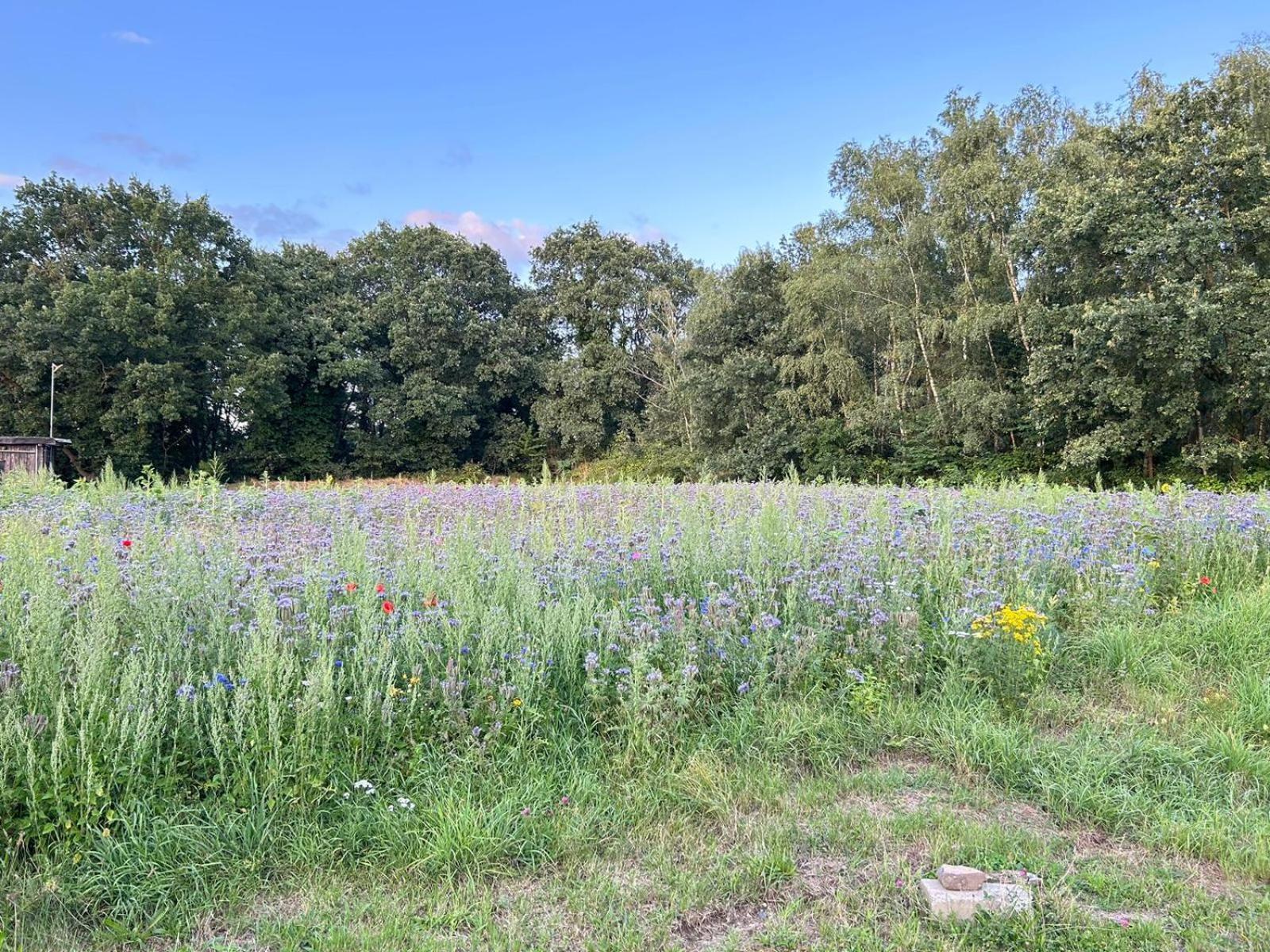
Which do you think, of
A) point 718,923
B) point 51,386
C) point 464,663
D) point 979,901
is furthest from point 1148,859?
point 51,386

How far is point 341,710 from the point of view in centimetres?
254

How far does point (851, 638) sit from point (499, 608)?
1666mm

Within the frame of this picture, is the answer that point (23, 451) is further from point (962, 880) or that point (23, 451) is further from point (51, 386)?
point (962, 880)

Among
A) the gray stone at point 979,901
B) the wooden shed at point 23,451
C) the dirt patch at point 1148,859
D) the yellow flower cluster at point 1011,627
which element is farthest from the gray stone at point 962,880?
the wooden shed at point 23,451

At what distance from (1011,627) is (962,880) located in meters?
1.63

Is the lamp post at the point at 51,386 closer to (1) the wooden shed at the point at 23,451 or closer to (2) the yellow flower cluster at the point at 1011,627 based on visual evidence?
(1) the wooden shed at the point at 23,451

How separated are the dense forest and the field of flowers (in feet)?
45.5

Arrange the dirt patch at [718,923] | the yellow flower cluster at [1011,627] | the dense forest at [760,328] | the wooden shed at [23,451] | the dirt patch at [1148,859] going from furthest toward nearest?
1. the dense forest at [760,328]
2. the wooden shed at [23,451]
3. the yellow flower cluster at [1011,627]
4. the dirt patch at [1148,859]
5. the dirt patch at [718,923]

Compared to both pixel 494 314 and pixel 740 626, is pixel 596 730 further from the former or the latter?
pixel 494 314

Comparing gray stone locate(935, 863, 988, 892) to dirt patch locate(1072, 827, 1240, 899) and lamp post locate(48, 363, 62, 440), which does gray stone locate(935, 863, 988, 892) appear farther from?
lamp post locate(48, 363, 62, 440)

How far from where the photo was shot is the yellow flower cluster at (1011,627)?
3.17 m

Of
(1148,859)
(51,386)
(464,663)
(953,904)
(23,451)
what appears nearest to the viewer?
(953,904)

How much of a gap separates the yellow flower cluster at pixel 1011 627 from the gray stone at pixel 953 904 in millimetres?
1479

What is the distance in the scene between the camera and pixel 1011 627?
3.20 meters
